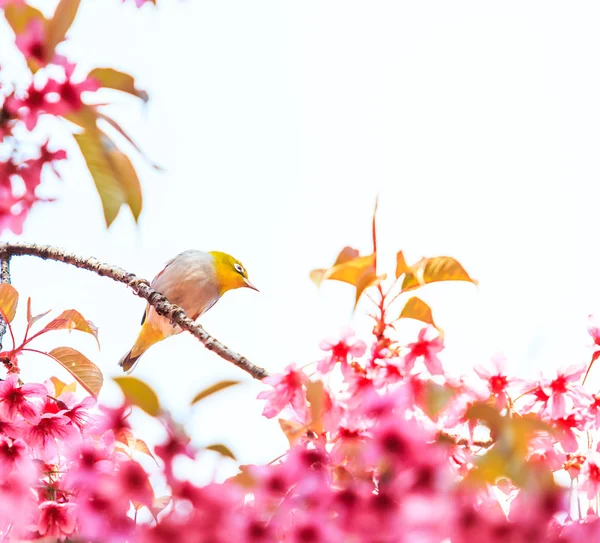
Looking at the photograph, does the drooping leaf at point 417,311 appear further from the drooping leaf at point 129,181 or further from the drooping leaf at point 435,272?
the drooping leaf at point 129,181

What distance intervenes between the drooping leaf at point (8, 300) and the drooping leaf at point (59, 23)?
4.15 ft

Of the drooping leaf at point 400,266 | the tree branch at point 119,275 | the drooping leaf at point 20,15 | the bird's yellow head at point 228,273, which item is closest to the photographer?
the drooping leaf at point 20,15

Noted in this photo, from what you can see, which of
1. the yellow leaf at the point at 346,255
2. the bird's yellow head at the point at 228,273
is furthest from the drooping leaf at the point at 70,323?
the bird's yellow head at the point at 228,273

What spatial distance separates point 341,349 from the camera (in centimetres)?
146

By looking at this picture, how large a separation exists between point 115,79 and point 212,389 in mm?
437

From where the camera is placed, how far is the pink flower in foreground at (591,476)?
4.96 ft

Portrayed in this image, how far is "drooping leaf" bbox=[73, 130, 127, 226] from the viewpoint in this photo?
3.15 ft

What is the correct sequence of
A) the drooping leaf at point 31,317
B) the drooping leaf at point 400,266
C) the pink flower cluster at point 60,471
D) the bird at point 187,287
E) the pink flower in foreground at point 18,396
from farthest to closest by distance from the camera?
the bird at point 187,287, the drooping leaf at point 31,317, the pink flower in foreground at point 18,396, the drooping leaf at point 400,266, the pink flower cluster at point 60,471

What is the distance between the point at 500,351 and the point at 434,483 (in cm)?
70

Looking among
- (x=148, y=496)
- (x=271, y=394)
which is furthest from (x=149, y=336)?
(x=148, y=496)

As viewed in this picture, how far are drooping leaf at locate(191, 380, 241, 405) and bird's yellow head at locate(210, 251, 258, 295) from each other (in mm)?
4937

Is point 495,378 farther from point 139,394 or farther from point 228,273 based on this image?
point 228,273

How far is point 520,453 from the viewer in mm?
861

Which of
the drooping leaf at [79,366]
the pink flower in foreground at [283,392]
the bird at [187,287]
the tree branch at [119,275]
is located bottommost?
the pink flower in foreground at [283,392]
